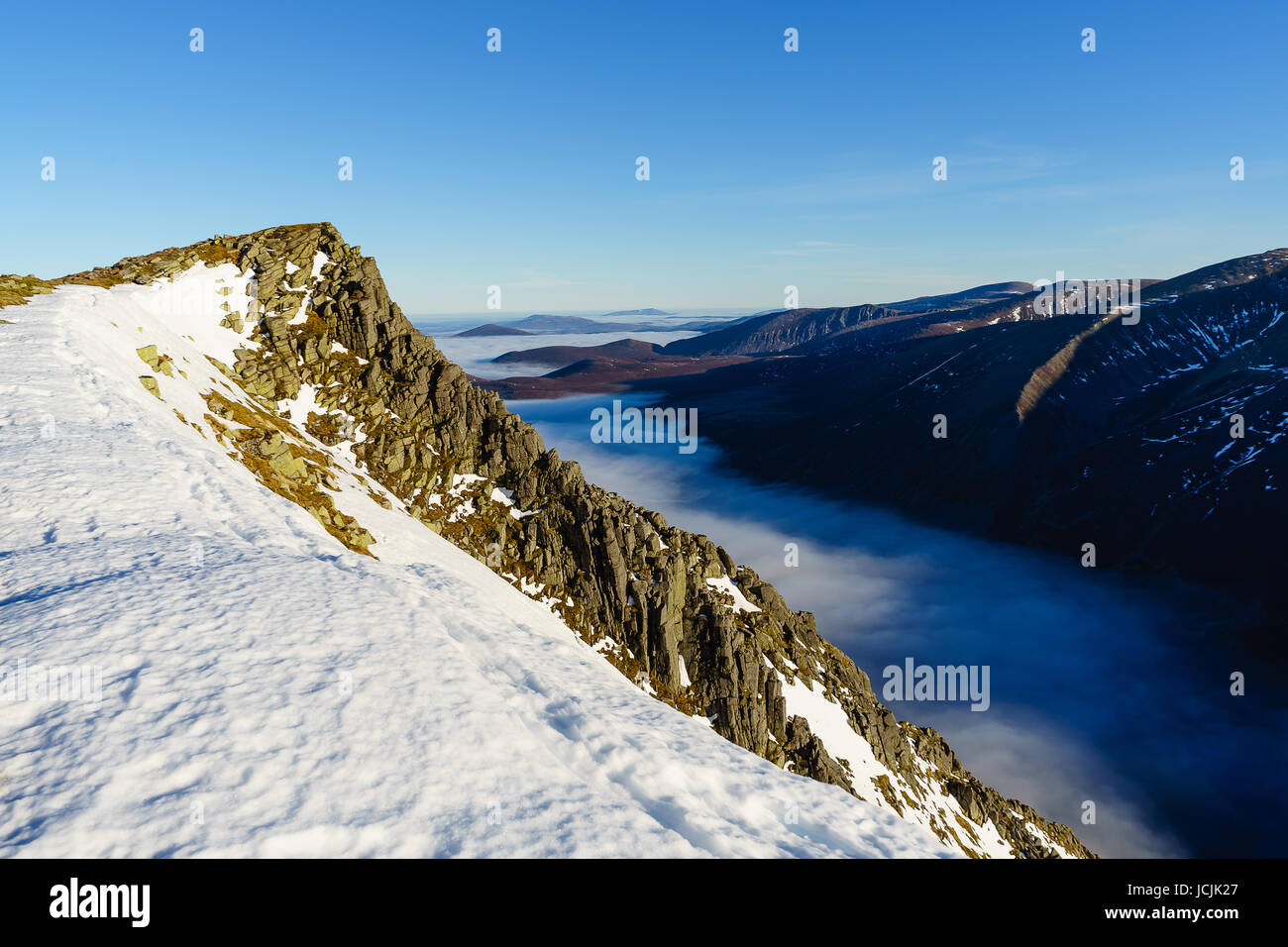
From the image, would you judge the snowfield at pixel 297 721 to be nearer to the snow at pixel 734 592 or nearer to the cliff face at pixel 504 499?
the cliff face at pixel 504 499

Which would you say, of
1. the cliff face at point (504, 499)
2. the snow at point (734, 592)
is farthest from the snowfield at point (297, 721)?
the snow at point (734, 592)

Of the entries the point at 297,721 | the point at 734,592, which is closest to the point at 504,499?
the point at 734,592

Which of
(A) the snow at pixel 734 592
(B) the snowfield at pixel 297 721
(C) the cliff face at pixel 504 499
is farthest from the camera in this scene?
(A) the snow at pixel 734 592

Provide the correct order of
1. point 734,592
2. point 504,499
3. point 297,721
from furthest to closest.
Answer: point 734,592 < point 504,499 < point 297,721

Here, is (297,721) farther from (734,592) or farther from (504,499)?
(734,592)

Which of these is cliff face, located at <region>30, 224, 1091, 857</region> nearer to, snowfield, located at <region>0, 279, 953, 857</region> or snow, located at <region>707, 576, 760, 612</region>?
snow, located at <region>707, 576, 760, 612</region>
